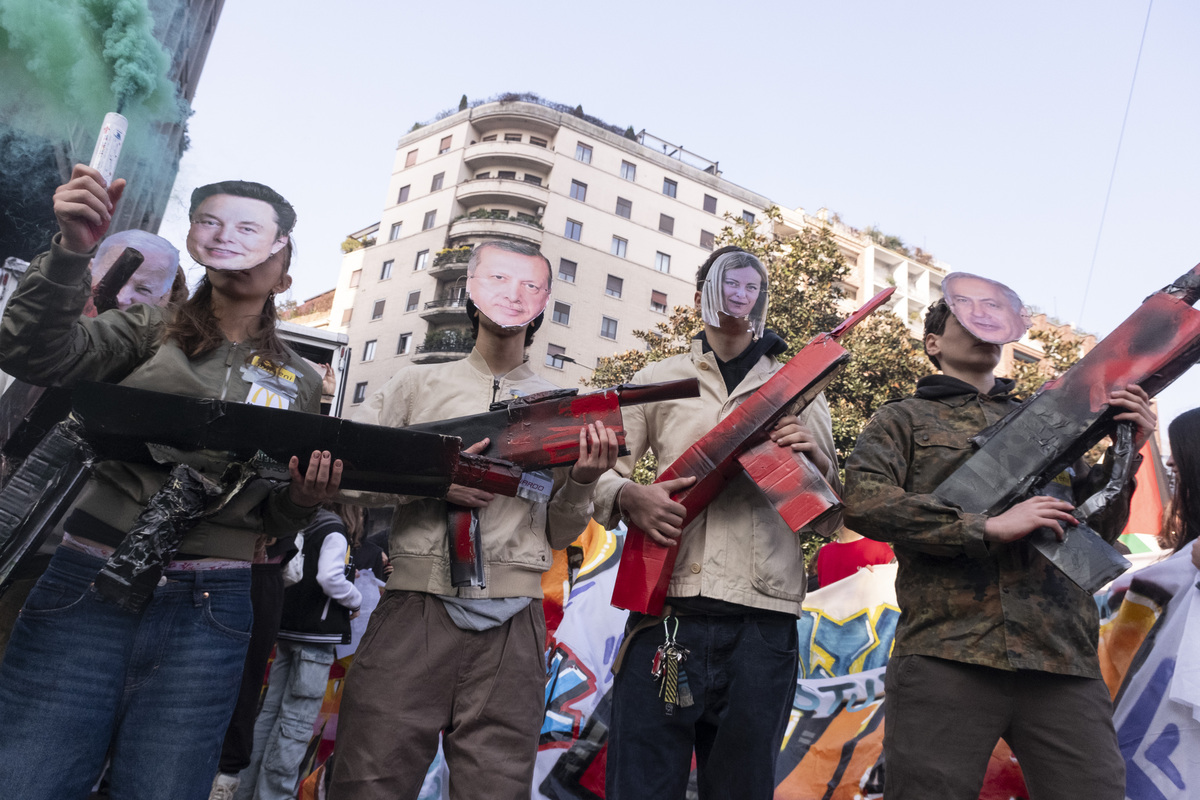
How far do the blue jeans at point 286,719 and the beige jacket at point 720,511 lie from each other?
3118 mm

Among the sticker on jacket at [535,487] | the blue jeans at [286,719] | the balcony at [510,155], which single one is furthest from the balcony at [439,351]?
the sticker on jacket at [535,487]

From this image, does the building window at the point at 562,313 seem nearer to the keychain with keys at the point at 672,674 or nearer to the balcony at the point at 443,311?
the balcony at the point at 443,311

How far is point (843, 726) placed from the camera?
4.31 m

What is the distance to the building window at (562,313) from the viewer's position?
128 feet

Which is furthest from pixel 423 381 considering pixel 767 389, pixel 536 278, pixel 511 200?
pixel 511 200

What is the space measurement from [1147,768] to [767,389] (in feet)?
7.41

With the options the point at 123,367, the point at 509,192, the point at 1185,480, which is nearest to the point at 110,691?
the point at 123,367

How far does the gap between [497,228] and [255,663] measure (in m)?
36.9

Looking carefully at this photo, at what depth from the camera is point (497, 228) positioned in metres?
39.8

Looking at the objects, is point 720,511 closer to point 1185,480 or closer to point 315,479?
point 315,479

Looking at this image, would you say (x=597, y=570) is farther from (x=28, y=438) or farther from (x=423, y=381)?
(x=28, y=438)

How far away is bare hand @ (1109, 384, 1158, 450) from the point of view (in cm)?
265

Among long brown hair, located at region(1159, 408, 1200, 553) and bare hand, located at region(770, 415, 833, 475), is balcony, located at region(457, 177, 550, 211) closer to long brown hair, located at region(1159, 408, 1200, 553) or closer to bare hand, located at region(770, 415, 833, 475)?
long brown hair, located at region(1159, 408, 1200, 553)

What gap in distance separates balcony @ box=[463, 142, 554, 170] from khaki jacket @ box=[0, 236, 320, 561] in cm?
4118
